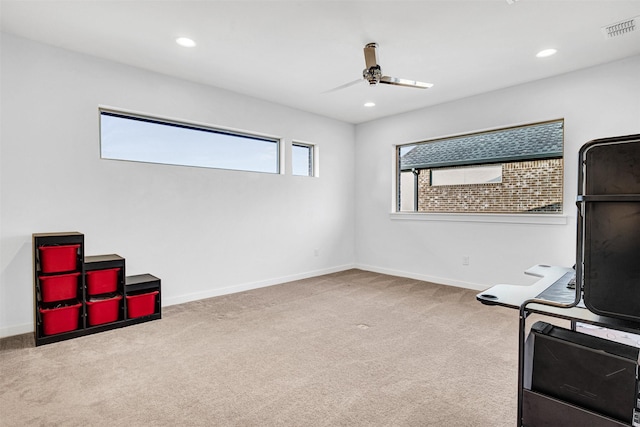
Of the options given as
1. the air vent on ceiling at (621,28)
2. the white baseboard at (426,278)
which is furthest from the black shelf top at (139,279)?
the air vent on ceiling at (621,28)

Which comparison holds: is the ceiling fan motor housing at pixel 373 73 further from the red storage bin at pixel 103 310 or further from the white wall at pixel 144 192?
the red storage bin at pixel 103 310

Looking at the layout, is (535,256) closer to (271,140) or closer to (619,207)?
(619,207)

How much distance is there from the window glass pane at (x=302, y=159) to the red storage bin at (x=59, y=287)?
309cm

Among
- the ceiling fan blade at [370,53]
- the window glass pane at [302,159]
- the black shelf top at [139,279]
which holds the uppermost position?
the ceiling fan blade at [370,53]

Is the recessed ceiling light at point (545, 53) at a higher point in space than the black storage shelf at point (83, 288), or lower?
higher

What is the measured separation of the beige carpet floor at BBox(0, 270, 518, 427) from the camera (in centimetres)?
183

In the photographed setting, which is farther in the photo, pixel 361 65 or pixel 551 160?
pixel 551 160

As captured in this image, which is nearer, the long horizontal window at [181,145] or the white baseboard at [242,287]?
the long horizontal window at [181,145]

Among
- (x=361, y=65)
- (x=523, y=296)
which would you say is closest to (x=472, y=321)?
→ (x=523, y=296)

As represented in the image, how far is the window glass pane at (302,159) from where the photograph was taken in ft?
17.0

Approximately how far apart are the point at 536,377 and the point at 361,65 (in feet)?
10.2

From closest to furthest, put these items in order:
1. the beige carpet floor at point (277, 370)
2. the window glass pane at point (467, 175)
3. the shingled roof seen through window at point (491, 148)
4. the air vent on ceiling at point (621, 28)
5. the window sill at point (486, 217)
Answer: the beige carpet floor at point (277, 370), the air vent on ceiling at point (621, 28), the window sill at point (486, 217), the shingled roof seen through window at point (491, 148), the window glass pane at point (467, 175)

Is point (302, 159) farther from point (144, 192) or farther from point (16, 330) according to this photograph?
point (16, 330)

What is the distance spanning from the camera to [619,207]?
3.79 feet
